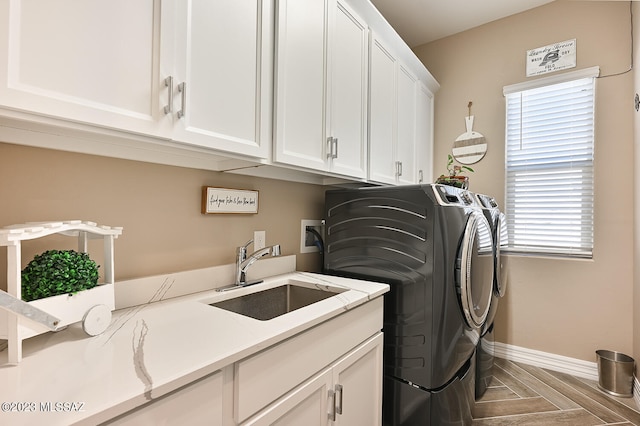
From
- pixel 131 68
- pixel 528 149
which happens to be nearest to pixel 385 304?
pixel 131 68

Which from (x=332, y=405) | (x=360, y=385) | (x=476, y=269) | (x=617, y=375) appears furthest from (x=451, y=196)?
(x=617, y=375)

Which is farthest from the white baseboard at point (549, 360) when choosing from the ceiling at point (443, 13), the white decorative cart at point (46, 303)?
the white decorative cart at point (46, 303)

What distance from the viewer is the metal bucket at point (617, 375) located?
2.10 meters

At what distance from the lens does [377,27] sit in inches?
76.9

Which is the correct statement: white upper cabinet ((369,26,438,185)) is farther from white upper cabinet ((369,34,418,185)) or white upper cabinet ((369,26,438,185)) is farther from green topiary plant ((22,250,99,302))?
green topiary plant ((22,250,99,302))

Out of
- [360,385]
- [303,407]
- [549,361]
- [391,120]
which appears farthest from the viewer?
[549,361]

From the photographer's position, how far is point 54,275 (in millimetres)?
773

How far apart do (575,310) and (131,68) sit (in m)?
3.15

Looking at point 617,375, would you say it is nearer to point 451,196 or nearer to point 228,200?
point 451,196

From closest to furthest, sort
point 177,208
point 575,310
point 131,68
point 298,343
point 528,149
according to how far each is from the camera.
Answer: point 131,68 → point 298,343 → point 177,208 → point 575,310 → point 528,149

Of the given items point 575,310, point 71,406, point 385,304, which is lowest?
point 575,310

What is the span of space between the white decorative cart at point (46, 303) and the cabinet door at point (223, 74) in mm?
391

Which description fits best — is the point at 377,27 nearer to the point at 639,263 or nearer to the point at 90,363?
the point at 90,363

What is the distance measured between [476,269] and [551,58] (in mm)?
2077
